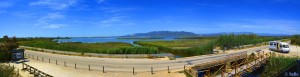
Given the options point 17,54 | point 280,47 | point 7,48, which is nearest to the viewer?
point 17,54

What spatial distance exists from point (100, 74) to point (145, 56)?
14.7 metres

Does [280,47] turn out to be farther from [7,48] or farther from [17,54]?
[7,48]

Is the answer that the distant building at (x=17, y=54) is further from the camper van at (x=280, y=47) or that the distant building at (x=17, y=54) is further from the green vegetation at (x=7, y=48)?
the camper van at (x=280, y=47)

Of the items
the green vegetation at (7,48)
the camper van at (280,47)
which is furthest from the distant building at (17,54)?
the camper van at (280,47)

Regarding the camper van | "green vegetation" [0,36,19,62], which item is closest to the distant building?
"green vegetation" [0,36,19,62]

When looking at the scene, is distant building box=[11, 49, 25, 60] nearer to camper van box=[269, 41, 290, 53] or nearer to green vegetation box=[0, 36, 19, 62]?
green vegetation box=[0, 36, 19, 62]

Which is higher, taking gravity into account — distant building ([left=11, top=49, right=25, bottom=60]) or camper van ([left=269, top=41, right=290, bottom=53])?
camper van ([left=269, top=41, right=290, bottom=53])

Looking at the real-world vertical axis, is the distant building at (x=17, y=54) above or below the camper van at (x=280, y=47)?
below

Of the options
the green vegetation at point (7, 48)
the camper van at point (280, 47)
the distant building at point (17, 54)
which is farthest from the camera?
the camper van at point (280, 47)

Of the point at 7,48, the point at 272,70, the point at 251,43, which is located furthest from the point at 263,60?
the point at 7,48

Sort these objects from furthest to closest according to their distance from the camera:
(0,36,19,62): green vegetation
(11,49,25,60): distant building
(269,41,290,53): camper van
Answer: (269,41,290,53): camper van, (11,49,25,60): distant building, (0,36,19,62): green vegetation

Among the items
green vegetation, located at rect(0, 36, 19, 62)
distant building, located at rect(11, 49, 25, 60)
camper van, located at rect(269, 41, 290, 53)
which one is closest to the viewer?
green vegetation, located at rect(0, 36, 19, 62)

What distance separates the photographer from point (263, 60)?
37625 millimetres

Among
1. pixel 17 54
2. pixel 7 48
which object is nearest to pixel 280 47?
pixel 17 54
